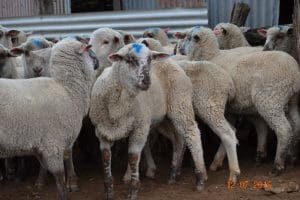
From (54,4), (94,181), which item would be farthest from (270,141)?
(54,4)

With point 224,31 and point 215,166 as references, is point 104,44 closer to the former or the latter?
point 215,166

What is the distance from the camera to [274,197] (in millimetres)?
6164

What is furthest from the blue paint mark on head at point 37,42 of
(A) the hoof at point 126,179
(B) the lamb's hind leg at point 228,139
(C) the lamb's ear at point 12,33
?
(B) the lamb's hind leg at point 228,139

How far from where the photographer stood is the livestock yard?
5.71 m

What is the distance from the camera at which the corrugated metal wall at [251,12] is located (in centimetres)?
1048

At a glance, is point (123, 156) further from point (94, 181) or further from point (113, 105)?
point (113, 105)

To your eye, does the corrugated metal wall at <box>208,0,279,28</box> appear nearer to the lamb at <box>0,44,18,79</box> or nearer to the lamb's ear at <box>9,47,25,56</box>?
the lamb at <box>0,44,18,79</box>

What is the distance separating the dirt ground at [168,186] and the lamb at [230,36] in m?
1.87

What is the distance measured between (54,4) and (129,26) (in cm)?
158

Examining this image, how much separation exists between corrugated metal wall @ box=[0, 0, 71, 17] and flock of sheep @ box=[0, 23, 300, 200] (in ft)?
6.82

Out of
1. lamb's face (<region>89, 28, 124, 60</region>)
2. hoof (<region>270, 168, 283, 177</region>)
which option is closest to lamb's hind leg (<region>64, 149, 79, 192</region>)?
lamb's face (<region>89, 28, 124, 60</region>)

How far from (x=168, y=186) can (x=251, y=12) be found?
4841 millimetres

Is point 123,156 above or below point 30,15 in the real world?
below

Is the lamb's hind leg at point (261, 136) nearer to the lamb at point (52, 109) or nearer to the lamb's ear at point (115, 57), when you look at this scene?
the lamb's ear at point (115, 57)
